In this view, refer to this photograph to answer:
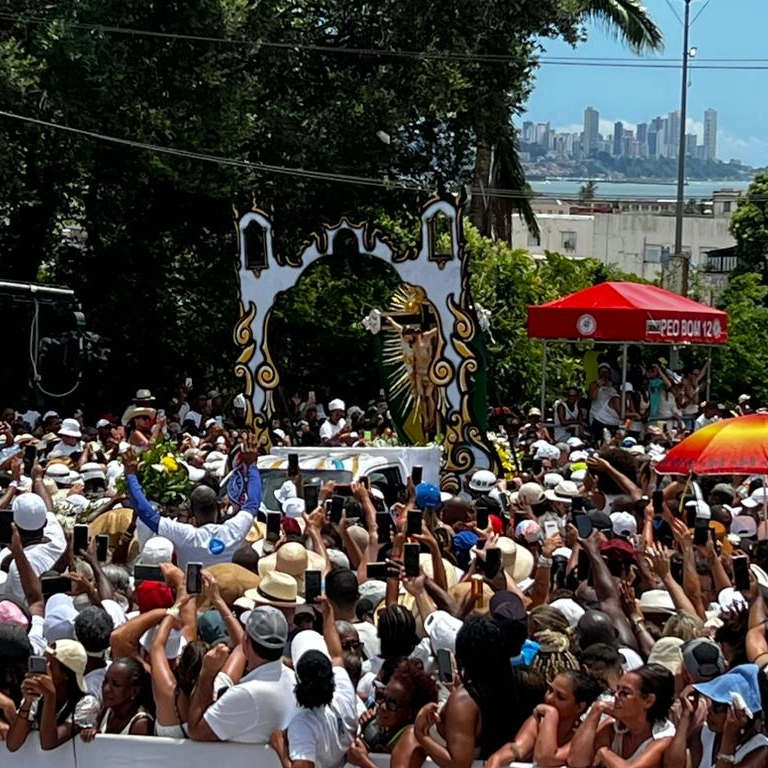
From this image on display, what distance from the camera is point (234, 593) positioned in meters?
8.20

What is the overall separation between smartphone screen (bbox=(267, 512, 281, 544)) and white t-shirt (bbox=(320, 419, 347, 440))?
8184 millimetres

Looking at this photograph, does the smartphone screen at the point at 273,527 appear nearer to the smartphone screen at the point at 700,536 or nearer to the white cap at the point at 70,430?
the smartphone screen at the point at 700,536

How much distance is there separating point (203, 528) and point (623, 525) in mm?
2636

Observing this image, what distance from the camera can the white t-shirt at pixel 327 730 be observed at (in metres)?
6.44

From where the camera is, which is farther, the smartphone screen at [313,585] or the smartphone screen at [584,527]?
the smartphone screen at [584,527]

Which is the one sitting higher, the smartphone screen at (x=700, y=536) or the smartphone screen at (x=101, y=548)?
the smartphone screen at (x=700, y=536)

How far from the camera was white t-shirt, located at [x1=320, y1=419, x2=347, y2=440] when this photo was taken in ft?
60.9

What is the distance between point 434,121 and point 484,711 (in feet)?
72.9

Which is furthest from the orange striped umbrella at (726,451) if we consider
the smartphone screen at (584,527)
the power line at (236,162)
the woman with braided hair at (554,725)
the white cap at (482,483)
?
the power line at (236,162)

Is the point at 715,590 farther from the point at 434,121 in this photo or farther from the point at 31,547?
the point at 434,121

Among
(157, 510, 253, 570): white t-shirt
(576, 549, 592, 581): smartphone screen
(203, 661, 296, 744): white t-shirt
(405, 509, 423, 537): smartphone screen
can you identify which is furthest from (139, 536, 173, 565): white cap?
(576, 549, 592, 581): smartphone screen

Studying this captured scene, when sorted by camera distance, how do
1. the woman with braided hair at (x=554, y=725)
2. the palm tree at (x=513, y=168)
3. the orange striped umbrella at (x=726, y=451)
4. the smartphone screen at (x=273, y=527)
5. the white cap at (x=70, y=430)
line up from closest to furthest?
the woman with braided hair at (x=554, y=725), the smartphone screen at (x=273, y=527), the orange striped umbrella at (x=726, y=451), the white cap at (x=70, y=430), the palm tree at (x=513, y=168)

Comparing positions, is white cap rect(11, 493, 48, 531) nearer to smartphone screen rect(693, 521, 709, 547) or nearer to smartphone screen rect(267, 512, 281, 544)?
Result: smartphone screen rect(267, 512, 281, 544)

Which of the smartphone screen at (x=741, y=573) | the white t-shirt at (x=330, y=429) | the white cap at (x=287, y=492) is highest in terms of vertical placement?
the smartphone screen at (x=741, y=573)
